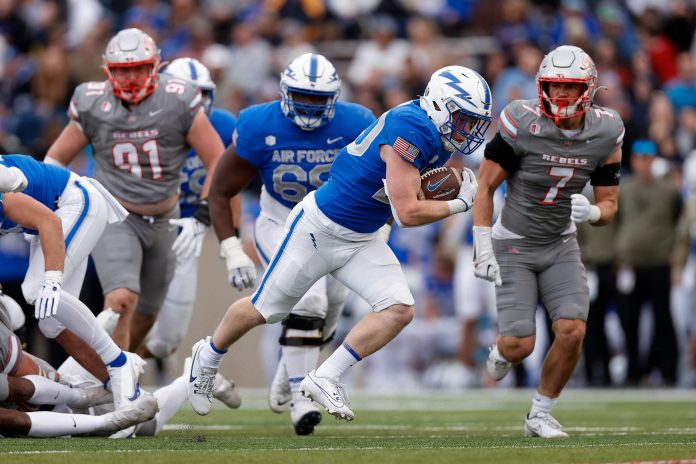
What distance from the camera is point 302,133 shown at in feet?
25.3

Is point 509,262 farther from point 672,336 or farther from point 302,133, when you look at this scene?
point 672,336

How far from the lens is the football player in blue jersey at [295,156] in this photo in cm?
754

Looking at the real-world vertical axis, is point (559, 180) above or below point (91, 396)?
above

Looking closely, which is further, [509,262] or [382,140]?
[509,262]

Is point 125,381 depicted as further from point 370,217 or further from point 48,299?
point 370,217

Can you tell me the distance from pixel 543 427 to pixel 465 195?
52.3 inches

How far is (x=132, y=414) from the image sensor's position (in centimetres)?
652

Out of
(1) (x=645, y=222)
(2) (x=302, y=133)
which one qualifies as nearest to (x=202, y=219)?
(2) (x=302, y=133)

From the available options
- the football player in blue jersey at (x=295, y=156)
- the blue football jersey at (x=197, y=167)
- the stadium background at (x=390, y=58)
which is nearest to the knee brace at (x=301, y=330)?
the football player in blue jersey at (x=295, y=156)

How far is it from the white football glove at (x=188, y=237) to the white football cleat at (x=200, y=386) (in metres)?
0.97

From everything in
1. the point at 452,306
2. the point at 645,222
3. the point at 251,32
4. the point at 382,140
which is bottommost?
the point at 452,306

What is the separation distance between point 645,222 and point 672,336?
1067 mm

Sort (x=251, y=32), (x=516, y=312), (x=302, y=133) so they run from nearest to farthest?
(x=516, y=312)
(x=302, y=133)
(x=251, y=32)

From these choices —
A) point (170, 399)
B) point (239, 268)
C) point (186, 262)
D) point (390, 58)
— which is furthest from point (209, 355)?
point (390, 58)
